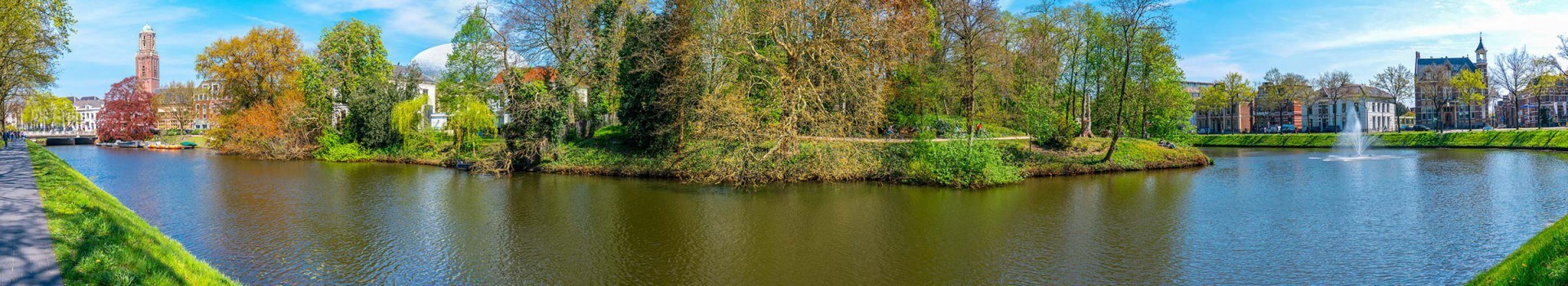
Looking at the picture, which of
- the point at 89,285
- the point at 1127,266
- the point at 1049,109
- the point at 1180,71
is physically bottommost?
the point at 1127,266

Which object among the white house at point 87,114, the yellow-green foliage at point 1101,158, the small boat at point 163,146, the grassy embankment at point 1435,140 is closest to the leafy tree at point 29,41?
the small boat at point 163,146

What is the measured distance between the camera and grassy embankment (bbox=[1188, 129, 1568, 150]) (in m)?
37.9

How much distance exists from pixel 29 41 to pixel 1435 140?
70.1m

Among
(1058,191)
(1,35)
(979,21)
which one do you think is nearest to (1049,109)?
(979,21)

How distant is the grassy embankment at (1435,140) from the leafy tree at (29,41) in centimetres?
4127

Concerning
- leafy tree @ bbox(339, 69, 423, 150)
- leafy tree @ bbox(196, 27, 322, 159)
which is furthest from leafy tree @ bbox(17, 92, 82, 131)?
leafy tree @ bbox(339, 69, 423, 150)

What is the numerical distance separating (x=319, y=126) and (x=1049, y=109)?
38.7 meters

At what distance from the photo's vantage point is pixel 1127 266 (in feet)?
32.4

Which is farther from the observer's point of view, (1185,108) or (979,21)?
(1185,108)

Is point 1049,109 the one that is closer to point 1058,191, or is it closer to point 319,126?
point 1058,191

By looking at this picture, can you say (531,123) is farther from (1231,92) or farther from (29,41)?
(1231,92)

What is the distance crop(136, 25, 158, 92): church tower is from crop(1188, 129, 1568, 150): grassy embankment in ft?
458

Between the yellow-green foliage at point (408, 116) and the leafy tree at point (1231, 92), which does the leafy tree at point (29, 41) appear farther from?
the leafy tree at point (1231, 92)

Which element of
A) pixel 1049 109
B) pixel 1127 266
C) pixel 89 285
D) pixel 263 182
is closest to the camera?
pixel 89 285
